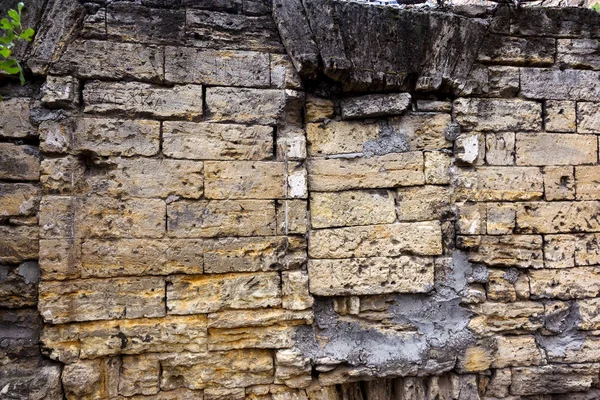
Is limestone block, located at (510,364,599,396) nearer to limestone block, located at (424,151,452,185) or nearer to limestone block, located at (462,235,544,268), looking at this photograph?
limestone block, located at (462,235,544,268)

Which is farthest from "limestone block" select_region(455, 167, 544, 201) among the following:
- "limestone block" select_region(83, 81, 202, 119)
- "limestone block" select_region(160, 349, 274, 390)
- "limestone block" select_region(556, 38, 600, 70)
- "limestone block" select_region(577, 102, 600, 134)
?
"limestone block" select_region(83, 81, 202, 119)

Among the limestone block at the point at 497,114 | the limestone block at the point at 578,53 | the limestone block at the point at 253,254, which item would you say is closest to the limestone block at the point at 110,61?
the limestone block at the point at 253,254

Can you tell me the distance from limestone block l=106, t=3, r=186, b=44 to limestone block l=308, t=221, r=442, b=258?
1.82 metres

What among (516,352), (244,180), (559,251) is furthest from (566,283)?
(244,180)

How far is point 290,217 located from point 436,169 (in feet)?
4.02

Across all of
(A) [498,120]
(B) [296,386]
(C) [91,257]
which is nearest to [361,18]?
(A) [498,120]

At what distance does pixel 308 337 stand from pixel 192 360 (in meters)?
0.87

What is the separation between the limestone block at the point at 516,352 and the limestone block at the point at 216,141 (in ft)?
7.84

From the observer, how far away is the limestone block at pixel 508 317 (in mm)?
3033

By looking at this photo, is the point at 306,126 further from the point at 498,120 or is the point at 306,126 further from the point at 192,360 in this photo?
the point at 192,360

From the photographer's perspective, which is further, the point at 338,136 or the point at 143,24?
the point at 338,136

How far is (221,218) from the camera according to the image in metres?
2.83

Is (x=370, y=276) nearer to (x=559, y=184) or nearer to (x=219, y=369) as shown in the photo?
(x=219, y=369)

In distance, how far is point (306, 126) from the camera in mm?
3014
